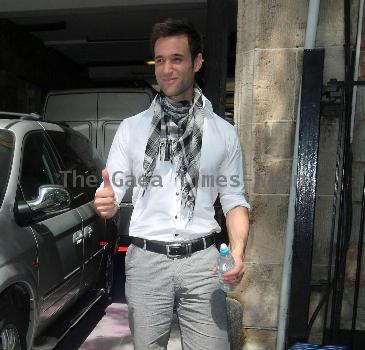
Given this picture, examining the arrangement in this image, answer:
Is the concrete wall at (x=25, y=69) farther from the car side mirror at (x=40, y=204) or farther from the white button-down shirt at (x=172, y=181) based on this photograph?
the white button-down shirt at (x=172, y=181)

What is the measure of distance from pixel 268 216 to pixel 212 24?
1760 mm

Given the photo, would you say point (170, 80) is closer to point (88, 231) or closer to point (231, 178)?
point (231, 178)

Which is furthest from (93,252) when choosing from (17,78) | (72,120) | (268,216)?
(17,78)

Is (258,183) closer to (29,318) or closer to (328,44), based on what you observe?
(328,44)

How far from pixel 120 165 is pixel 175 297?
0.70m

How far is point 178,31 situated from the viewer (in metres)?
2.06

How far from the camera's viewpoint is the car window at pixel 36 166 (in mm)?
3064

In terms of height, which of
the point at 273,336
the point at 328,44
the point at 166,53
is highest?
the point at 328,44

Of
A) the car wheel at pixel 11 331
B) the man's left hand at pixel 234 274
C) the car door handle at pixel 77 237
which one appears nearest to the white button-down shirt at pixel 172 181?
the man's left hand at pixel 234 274

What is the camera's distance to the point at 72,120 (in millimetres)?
7047

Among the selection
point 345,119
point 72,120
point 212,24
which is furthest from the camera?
point 72,120

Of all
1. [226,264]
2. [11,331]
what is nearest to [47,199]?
[11,331]

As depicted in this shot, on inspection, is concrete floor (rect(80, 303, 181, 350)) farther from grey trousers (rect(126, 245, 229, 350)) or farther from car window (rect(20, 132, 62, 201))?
grey trousers (rect(126, 245, 229, 350))

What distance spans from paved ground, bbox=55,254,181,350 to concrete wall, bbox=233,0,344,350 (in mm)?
880
